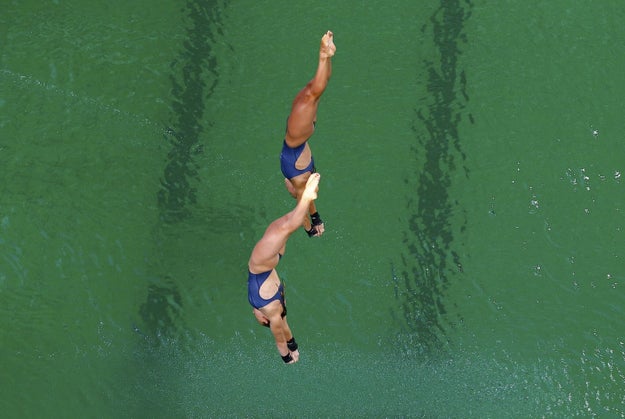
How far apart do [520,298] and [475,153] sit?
127cm

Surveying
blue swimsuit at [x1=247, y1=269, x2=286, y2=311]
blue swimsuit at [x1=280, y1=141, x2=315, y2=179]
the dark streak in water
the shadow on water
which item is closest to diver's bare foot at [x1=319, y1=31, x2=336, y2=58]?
blue swimsuit at [x1=280, y1=141, x2=315, y2=179]

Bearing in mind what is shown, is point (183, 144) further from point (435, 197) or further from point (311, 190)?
point (311, 190)

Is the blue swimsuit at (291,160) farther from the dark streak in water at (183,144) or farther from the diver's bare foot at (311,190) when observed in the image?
the dark streak in water at (183,144)

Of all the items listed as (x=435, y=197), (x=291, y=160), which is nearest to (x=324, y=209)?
(x=435, y=197)

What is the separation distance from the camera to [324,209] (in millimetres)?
6633

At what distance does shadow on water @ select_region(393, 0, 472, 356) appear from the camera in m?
6.30

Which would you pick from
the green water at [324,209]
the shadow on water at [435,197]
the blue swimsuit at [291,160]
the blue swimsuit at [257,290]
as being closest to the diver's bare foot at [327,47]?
the blue swimsuit at [291,160]

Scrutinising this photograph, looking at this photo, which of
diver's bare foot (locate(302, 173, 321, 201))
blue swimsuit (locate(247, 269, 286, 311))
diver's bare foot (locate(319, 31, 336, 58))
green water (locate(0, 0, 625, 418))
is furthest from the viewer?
green water (locate(0, 0, 625, 418))

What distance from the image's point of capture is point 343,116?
277 inches

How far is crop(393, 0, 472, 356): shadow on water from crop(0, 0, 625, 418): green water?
0.05 feet

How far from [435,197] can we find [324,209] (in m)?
0.88

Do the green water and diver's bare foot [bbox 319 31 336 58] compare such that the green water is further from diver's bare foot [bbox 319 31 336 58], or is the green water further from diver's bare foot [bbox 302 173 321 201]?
diver's bare foot [bbox 319 31 336 58]

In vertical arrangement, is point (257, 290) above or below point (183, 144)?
below

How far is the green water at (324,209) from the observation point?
607 cm
